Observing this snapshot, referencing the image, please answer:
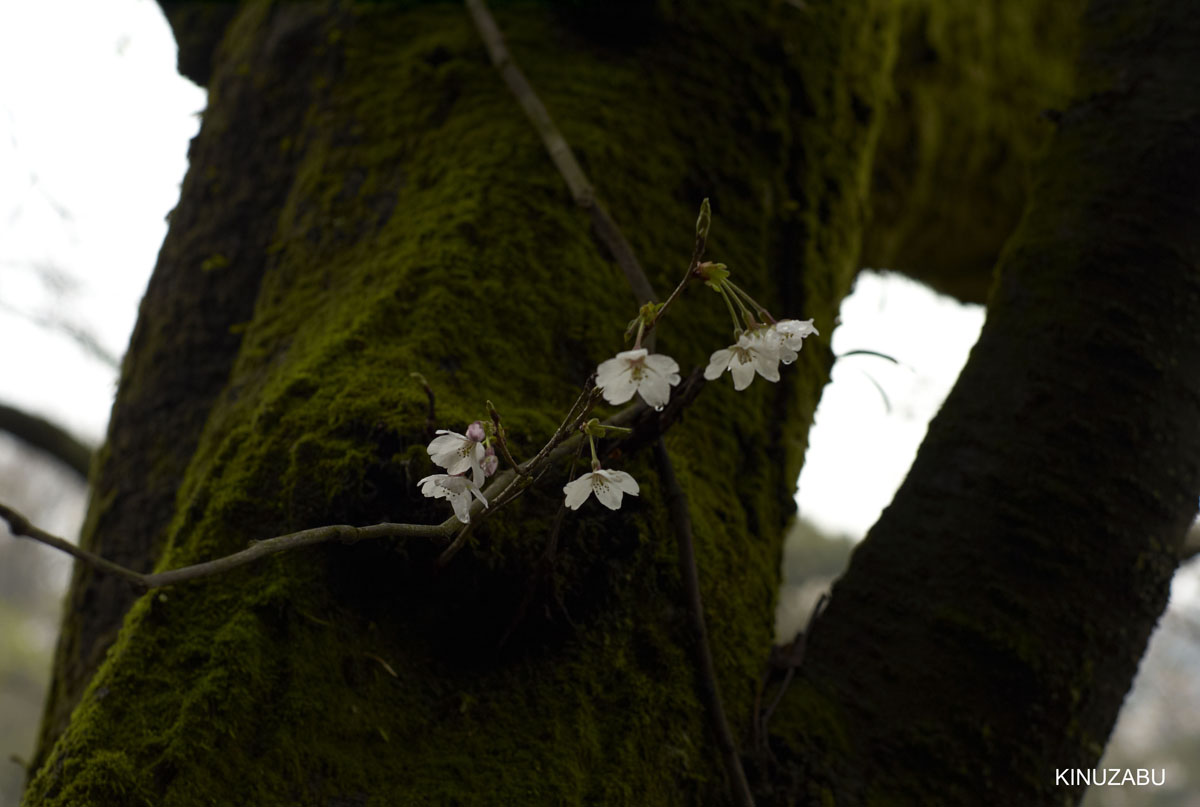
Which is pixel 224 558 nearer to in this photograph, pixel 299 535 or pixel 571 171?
pixel 299 535

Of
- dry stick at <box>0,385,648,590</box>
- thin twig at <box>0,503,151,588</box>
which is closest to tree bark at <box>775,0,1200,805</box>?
dry stick at <box>0,385,648,590</box>

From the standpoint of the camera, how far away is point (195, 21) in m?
2.43

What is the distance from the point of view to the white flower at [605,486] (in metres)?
0.95

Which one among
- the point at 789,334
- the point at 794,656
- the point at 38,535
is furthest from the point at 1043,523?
the point at 38,535

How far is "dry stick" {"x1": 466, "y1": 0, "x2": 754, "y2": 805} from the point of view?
1.19 m

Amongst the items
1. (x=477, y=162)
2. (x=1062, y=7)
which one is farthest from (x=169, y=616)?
(x=1062, y=7)

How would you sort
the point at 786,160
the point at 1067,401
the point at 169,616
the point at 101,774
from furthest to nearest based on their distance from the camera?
Answer: the point at 786,160 → the point at 1067,401 → the point at 169,616 → the point at 101,774

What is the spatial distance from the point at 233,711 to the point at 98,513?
37.4 inches

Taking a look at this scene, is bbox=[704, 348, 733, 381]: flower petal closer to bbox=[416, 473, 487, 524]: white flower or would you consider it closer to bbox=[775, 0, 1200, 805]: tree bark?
bbox=[416, 473, 487, 524]: white flower

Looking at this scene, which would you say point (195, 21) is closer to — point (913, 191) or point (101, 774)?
point (101, 774)

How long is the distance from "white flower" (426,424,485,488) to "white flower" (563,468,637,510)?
106 mm

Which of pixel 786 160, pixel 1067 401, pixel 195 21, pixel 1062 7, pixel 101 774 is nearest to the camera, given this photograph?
pixel 101 774

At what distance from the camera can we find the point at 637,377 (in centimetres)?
86

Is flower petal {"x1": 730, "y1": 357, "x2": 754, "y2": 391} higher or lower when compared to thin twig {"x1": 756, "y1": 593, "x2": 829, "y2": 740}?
higher
